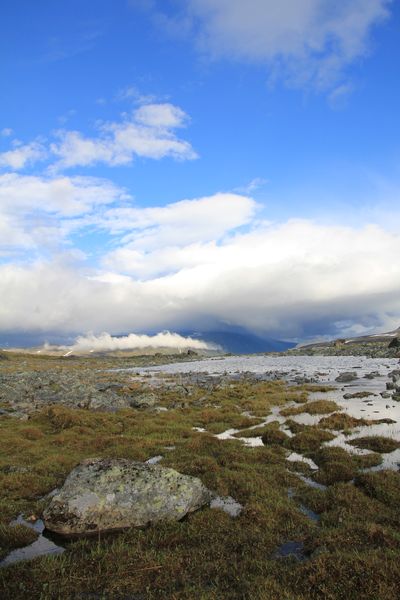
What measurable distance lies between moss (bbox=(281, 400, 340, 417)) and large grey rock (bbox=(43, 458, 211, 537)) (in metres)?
17.1

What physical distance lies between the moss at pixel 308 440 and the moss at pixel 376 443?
1457 mm

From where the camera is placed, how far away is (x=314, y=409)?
28.2 meters

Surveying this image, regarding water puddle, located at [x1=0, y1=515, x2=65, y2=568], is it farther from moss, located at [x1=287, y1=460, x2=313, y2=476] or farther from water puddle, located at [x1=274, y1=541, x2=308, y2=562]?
moss, located at [x1=287, y1=460, x2=313, y2=476]

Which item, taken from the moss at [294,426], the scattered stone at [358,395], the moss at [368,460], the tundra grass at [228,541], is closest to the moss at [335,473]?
the moss at [368,460]

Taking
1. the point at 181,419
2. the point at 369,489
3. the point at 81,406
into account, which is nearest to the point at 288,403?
the point at 181,419

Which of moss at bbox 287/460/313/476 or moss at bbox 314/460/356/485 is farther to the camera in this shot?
moss at bbox 287/460/313/476

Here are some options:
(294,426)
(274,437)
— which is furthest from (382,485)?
(294,426)

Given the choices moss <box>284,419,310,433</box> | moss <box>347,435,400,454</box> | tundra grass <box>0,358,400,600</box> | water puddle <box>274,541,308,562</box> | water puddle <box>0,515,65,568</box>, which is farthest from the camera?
moss <box>284,419,310,433</box>

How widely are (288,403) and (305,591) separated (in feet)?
88.8

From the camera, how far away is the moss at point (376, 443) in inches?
711

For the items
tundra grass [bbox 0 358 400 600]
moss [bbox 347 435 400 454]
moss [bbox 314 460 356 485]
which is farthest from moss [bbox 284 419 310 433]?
moss [bbox 314 460 356 485]

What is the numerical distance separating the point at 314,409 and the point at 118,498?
20.1m

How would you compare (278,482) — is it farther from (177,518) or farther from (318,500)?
(177,518)

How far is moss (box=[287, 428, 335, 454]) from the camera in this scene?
19328mm
